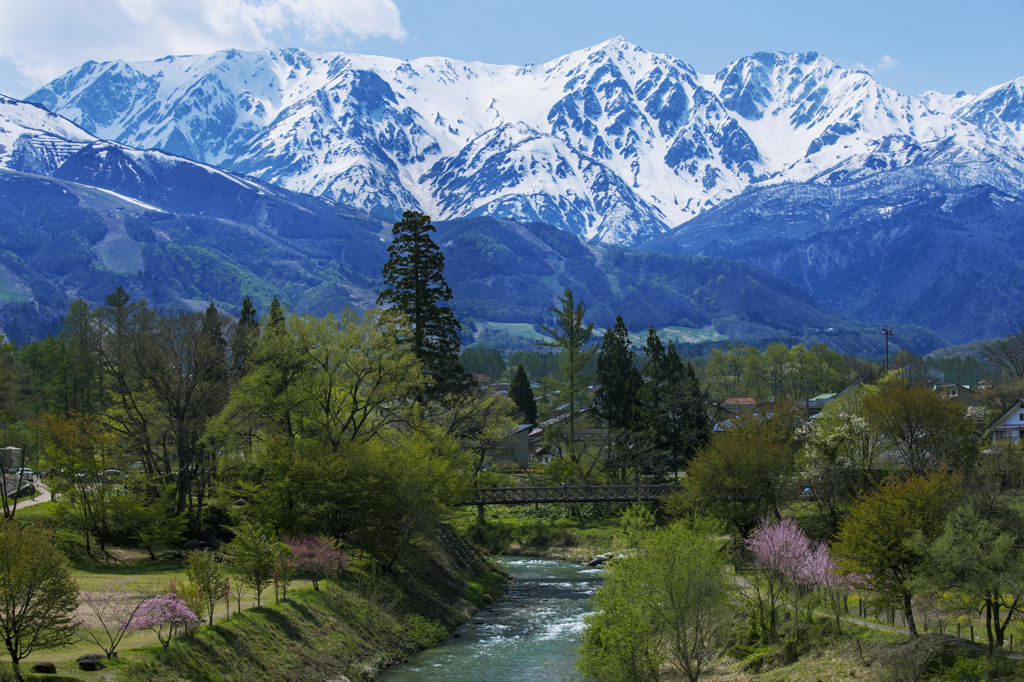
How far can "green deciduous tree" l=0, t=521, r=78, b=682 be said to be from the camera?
942 inches

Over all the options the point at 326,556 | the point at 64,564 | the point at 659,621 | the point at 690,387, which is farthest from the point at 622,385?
the point at 64,564

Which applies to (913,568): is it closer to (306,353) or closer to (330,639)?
(330,639)

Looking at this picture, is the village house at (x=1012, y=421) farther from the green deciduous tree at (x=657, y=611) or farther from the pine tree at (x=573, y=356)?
the green deciduous tree at (x=657, y=611)

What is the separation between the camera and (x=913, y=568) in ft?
103

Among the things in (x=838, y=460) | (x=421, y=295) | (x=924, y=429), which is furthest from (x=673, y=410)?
(x=924, y=429)

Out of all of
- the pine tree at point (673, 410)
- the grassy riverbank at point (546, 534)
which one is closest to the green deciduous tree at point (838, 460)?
the grassy riverbank at point (546, 534)

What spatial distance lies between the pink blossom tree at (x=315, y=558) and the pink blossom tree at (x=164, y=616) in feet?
33.7

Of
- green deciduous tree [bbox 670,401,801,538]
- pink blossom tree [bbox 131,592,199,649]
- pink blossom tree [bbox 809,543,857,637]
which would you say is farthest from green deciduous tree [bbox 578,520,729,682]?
green deciduous tree [bbox 670,401,801,538]

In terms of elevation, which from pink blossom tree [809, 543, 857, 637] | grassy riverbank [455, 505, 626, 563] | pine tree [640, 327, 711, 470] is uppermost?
pine tree [640, 327, 711, 470]

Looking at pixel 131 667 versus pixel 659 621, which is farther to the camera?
pixel 659 621

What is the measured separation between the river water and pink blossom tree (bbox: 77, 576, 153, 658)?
36.6 feet

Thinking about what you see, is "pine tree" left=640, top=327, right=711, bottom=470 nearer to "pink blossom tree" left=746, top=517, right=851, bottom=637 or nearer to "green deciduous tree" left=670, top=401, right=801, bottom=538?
"green deciduous tree" left=670, top=401, right=801, bottom=538

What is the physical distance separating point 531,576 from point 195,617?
3547 cm

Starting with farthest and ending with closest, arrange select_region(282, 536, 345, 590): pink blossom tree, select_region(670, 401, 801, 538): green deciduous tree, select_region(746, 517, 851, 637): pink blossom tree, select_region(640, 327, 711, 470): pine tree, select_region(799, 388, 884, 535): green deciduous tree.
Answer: select_region(640, 327, 711, 470): pine tree < select_region(670, 401, 801, 538): green deciduous tree < select_region(799, 388, 884, 535): green deciduous tree < select_region(282, 536, 345, 590): pink blossom tree < select_region(746, 517, 851, 637): pink blossom tree
